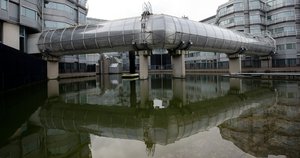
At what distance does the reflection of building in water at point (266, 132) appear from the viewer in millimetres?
4546

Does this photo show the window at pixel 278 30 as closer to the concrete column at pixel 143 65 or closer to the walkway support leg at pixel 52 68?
the concrete column at pixel 143 65

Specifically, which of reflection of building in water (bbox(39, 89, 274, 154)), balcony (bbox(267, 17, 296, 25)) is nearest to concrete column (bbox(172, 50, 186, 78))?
reflection of building in water (bbox(39, 89, 274, 154))

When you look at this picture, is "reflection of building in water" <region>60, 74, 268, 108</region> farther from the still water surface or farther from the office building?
the office building

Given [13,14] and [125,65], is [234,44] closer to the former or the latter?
[13,14]

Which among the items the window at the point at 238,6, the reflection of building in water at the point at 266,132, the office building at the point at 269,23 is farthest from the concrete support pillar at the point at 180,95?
the window at the point at 238,6

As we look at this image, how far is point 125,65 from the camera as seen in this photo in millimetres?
91250

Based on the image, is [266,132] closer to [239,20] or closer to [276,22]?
[276,22]

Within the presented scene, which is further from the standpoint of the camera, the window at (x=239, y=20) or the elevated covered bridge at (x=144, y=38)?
the window at (x=239, y=20)

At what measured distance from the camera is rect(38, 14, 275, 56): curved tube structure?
2683 cm

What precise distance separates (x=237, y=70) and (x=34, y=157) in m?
42.9

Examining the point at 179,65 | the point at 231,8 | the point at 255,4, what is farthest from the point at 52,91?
the point at 231,8

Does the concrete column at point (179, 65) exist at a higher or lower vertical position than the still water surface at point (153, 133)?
higher

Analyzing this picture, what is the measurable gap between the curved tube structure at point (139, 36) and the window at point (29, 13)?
4.28 meters

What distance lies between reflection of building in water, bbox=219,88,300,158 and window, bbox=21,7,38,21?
37.4m
